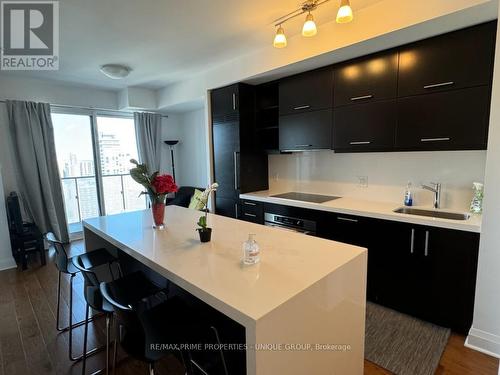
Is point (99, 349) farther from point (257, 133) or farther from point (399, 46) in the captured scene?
point (399, 46)

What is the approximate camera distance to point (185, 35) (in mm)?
2686

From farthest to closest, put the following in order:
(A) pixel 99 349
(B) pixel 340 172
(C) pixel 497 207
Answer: (B) pixel 340 172, (A) pixel 99 349, (C) pixel 497 207

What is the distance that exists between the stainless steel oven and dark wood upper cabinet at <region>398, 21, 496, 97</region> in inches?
58.9

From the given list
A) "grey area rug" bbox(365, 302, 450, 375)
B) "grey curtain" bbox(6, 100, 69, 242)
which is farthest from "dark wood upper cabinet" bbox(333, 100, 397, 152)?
"grey curtain" bbox(6, 100, 69, 242)

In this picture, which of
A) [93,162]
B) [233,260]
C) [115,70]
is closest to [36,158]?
[93,162]

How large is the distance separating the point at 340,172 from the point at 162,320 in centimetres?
250

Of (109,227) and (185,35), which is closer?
(109,227)

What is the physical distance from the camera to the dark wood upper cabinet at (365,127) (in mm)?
2438

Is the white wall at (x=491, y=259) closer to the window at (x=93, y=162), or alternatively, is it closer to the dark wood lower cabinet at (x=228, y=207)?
the dark wood lower cabinet at (x=228, y=207)

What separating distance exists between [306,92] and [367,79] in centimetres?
69

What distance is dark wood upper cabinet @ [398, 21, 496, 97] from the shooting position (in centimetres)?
192

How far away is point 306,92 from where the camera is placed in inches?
119

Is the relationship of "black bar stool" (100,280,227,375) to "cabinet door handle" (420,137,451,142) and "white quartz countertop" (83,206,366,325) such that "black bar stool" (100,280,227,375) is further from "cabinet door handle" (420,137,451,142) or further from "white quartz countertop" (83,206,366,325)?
"cabinet door handle" (420,137,451,142)

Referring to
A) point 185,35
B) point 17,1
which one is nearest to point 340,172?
point 185,35
